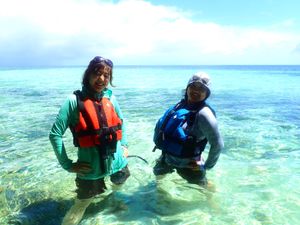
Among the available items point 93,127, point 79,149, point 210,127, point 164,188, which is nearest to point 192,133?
point 210,127

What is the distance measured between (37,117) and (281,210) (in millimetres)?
10110

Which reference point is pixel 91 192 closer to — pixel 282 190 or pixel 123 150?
pixel 123 150

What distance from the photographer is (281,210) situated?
5.16m

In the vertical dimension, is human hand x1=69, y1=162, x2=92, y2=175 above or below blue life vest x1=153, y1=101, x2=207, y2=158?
below

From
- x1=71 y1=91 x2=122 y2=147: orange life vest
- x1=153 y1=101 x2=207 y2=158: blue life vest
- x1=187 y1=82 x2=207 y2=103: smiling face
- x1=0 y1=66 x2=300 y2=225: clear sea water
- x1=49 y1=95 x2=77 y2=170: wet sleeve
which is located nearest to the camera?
x1=49 y1=95 x2=77 y2=170: wet sleeve

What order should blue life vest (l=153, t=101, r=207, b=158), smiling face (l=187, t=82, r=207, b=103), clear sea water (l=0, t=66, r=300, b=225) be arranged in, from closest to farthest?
smiling face (l=187, t=82, r=207, b=103) → blue life vest (l=153, t=101, r=207, b=158) → clear sea water (l=0, t=66, r=300, b=225)

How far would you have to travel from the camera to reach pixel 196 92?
4.11m

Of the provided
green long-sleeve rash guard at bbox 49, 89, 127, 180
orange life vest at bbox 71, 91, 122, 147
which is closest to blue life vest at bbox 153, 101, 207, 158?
green long-sleeve rash guard at bbox 49, 89, 127, 180

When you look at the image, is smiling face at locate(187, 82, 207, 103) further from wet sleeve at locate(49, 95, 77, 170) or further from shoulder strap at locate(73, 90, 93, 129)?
wet sleeve at locate(49, 95, 77, 170)

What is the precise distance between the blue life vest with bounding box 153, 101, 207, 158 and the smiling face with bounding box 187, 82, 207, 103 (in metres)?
0.09

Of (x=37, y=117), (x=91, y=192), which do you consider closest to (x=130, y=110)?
(x=37, y=117)

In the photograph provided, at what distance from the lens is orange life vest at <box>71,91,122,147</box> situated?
3764mm

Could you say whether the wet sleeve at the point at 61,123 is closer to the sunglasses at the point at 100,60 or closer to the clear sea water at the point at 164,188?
the sunglasses at the point at 100,60

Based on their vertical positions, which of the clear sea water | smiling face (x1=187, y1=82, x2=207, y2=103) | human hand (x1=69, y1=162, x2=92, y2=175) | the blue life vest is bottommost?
the clear sea water
